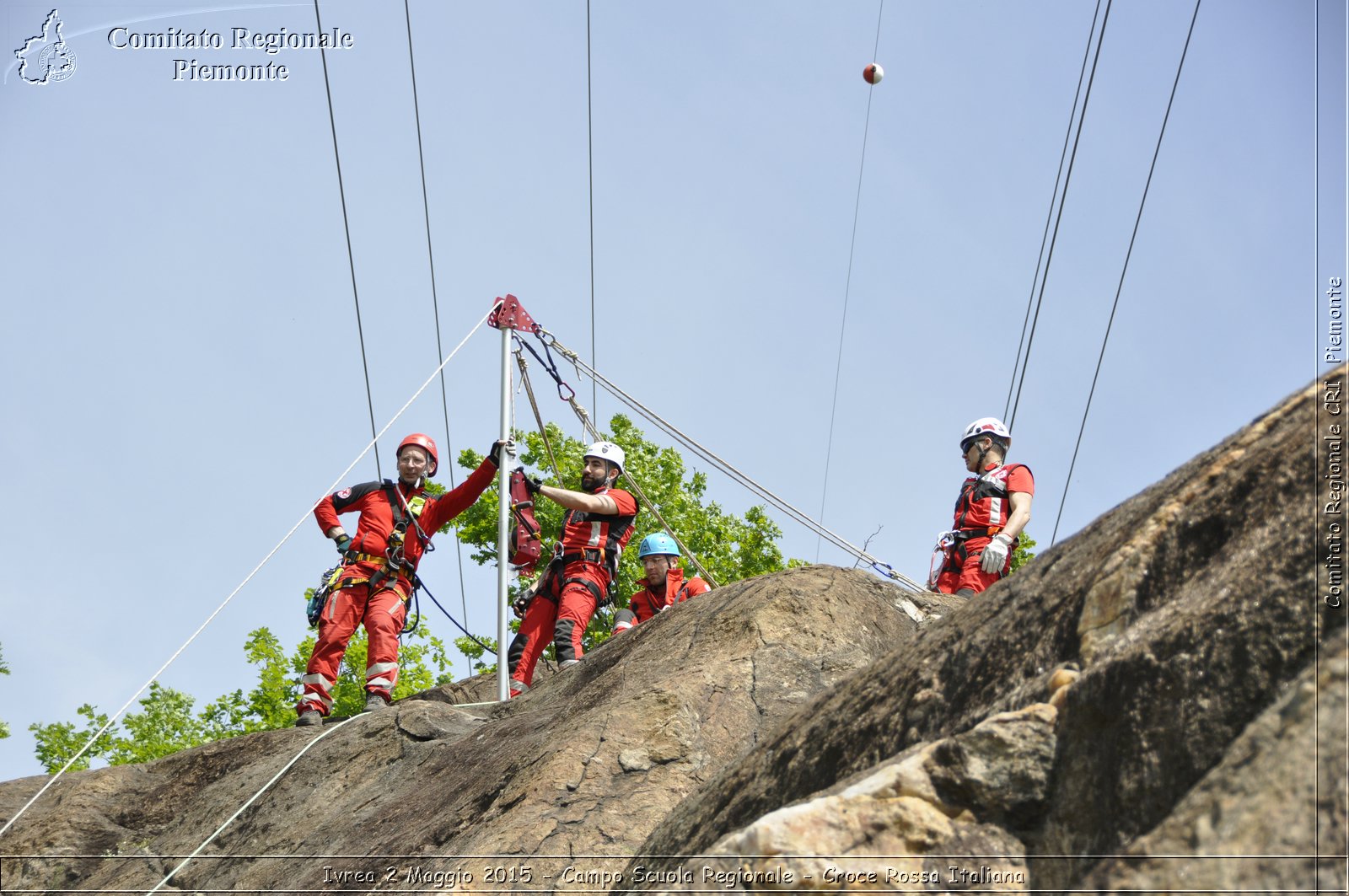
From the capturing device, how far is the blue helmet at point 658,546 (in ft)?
32.7

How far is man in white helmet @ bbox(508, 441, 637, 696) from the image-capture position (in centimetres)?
898

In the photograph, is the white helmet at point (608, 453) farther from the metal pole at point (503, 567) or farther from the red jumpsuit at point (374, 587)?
the red jumpsuit at point (374, 587)

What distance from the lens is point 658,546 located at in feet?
32.8

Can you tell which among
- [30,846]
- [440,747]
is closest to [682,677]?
[440,747]

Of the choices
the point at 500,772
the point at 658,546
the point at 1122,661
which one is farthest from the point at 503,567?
the point at 1122,661

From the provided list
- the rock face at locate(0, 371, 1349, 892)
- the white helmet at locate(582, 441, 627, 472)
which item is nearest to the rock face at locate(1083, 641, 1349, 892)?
the rock face at locate(0, 371, 1349, 892)

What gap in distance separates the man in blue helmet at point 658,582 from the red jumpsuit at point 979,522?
7.34ft

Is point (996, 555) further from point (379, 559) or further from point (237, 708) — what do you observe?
point (237, 708)

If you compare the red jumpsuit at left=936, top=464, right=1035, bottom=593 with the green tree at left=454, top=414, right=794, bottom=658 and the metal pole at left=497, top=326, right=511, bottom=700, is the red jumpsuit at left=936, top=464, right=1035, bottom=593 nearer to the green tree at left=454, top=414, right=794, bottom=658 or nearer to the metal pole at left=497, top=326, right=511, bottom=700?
the metal pole at left=497, top=326, right=511, bottom=700

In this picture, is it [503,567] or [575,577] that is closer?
[503,567]

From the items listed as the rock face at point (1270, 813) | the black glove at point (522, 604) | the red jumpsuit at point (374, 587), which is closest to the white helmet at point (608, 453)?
the red jumpsuit at point (374, 587)

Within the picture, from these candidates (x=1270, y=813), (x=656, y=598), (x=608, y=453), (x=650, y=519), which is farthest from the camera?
(x=650, y=519)

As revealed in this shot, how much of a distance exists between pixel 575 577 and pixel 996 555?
3083 millimetres

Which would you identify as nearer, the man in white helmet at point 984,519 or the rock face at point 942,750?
the rock face at point 942,750
